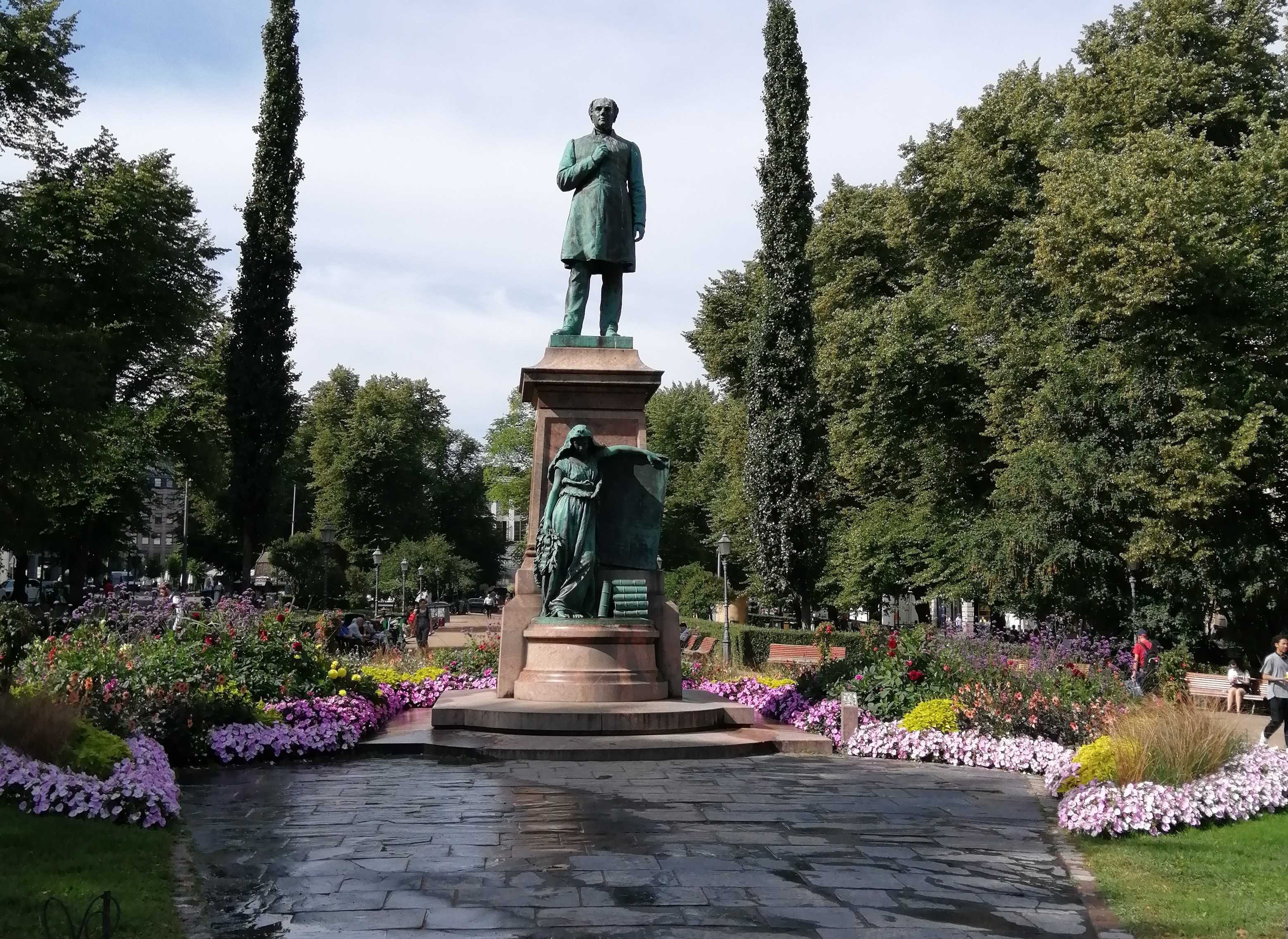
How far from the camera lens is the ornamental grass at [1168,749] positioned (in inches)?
370

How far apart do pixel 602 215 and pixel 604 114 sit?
4.48 feet

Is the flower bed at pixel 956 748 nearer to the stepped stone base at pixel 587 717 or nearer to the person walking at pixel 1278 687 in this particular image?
the stepped stone base at pixel 587 717

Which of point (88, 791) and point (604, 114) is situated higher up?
point (604, 114)

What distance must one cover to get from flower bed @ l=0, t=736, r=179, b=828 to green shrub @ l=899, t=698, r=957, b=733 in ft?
26.6

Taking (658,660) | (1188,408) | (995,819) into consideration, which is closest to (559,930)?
(995,819)

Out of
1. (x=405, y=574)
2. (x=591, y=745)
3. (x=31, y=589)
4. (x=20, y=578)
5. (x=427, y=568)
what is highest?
(x=427, y=568)

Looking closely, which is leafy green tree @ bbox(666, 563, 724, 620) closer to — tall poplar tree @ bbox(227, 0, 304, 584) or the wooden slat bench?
the wooden slat bench

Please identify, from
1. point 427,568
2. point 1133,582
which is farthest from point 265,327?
point 1133,582

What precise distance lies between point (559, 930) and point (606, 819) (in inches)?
114

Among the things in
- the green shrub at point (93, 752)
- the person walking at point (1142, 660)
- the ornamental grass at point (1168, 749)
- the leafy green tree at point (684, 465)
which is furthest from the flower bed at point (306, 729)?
the leafy green tree at point (684, 465)

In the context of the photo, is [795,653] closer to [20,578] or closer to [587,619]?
[587,619]

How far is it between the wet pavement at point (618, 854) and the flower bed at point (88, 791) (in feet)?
1.42

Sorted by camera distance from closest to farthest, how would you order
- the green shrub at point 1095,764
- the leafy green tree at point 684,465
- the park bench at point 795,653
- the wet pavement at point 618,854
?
1. the wet pavement at point 618,854
2. the green shrub at point 1095,764
3. the park bench at point 795,653
4. the leafy green tree at point 684,465

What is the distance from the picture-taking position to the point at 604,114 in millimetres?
15844
